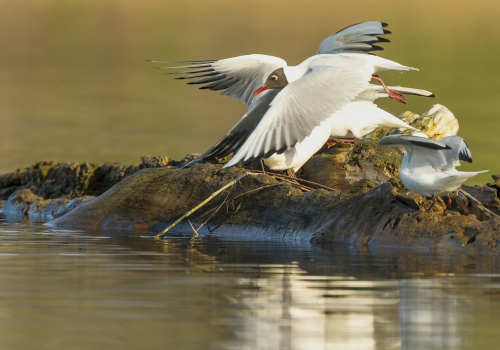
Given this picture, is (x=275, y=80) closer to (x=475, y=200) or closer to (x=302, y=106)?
(x=302, y=106)

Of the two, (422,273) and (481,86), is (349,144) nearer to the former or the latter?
(422,273)

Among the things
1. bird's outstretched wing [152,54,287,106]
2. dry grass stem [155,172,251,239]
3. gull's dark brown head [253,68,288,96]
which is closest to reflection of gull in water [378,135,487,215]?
dry grass stem [155,172,251,239]

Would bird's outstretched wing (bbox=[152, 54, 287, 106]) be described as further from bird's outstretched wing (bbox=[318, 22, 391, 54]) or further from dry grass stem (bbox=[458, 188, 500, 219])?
dry grass stem (bbox=[458, 188, 500, 219])

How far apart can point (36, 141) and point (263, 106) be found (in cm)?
923

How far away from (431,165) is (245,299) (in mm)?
3010

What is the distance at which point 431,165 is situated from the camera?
841 centimetres

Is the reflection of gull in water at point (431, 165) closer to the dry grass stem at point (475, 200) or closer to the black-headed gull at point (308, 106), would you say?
the dry grass stem at point (475, 200)

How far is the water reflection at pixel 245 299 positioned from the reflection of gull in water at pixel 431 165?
0.62m

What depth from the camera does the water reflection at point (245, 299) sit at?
490 centimetres

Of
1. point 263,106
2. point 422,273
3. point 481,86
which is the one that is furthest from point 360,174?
point 481,86

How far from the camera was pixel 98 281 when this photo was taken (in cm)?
662

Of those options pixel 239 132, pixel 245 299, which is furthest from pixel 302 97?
pixel 245 299

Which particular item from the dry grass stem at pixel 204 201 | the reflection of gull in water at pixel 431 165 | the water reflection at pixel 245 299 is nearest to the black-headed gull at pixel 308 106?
the dry grass stem at pixel 204 201

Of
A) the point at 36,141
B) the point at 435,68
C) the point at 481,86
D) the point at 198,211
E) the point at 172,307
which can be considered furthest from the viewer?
the point at 435,68
